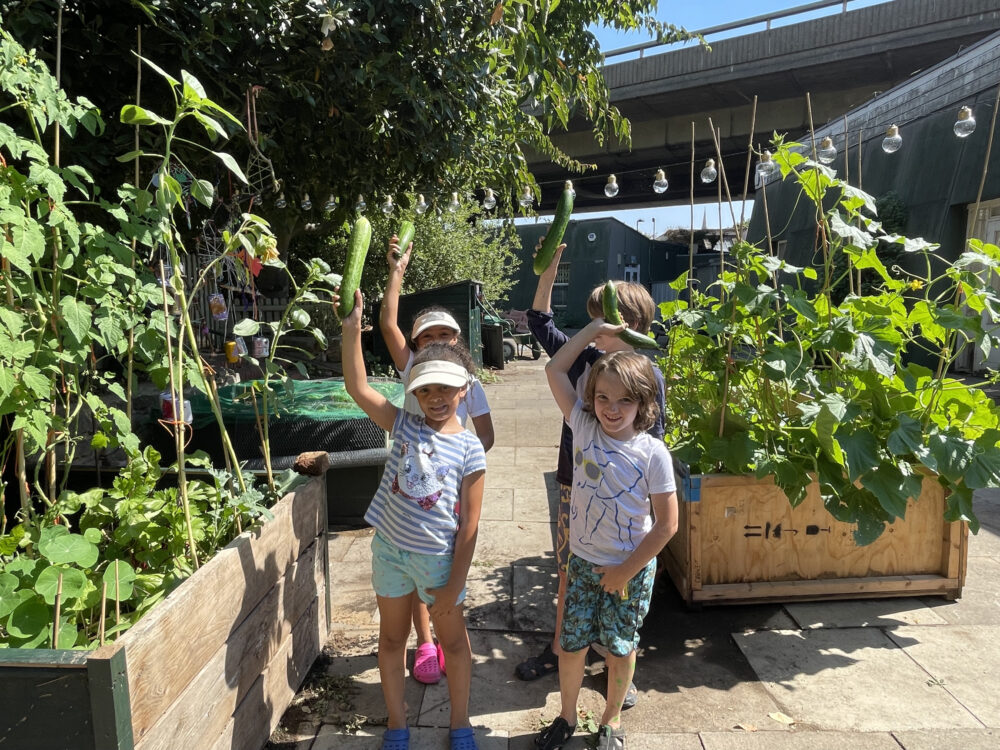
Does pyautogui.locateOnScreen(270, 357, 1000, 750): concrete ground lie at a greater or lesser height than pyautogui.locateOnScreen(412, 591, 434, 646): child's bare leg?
lesser

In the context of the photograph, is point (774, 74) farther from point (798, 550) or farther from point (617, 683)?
point (617, 683)

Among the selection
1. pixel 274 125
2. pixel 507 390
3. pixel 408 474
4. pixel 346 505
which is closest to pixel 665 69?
pixel 507 390

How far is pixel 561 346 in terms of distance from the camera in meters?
2.57

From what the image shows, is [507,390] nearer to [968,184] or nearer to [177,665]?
[968,184]

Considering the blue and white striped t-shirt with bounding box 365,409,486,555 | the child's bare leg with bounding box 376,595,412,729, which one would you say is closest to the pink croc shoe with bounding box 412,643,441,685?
the child's bare leg with bounding box 376,595,412,729

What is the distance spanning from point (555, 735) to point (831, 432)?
Result: 1.52 m

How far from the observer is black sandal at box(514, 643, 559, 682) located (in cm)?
262

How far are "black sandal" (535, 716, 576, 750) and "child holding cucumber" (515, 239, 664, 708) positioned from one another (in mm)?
336

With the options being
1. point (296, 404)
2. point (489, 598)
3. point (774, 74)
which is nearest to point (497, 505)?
point (489, 598)

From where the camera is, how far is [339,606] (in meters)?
3.22

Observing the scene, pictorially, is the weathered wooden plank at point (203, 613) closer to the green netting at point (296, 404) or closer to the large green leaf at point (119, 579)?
the large green leaf at point (119, 579)

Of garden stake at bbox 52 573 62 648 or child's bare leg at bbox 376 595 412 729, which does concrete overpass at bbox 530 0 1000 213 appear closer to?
child's bare leg at bbox 376 595 412 729

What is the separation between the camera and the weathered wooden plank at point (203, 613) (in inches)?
55.6

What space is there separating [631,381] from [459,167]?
17.1ft
